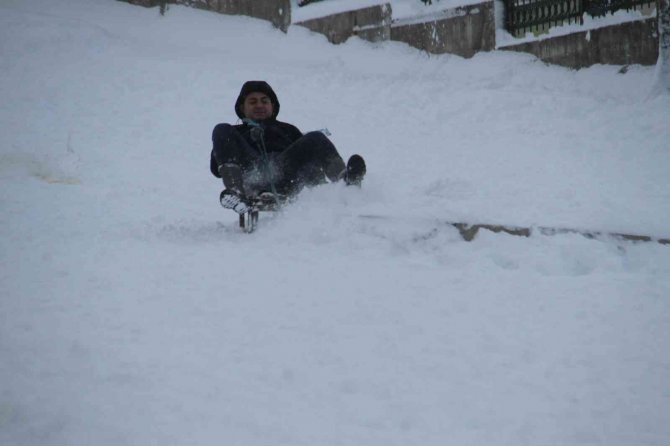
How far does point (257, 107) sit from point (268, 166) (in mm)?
629

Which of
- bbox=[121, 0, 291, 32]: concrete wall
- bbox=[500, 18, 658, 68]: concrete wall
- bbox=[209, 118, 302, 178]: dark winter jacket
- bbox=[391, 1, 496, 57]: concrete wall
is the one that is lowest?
bbox=[209, 118, 302, 178]: dark winter jacket

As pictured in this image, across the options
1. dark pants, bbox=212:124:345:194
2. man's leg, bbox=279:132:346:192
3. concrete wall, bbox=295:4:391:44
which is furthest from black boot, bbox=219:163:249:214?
concrete wall, bbox=295:4:391:44

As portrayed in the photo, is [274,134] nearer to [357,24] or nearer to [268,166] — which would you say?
[268,166]

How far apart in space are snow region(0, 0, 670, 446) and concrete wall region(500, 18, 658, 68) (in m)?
1.25

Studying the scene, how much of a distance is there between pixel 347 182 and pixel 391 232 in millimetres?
632

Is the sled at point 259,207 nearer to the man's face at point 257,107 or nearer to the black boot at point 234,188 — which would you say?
the black boot at point 234,188

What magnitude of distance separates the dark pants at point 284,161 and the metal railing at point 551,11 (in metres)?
6.64

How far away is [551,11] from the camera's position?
9969 millimetres

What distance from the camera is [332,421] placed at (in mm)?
1837

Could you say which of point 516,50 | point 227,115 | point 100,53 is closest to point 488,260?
point 227,115

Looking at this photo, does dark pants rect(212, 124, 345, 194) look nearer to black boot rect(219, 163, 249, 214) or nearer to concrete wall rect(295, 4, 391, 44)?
black boot rect(219, 163, 249, 214)

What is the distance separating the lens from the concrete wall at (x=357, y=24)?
1175 centimetres

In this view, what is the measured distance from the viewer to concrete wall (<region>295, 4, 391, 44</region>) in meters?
11.7

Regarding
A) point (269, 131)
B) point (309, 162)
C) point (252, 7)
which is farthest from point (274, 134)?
point (252, 7)
